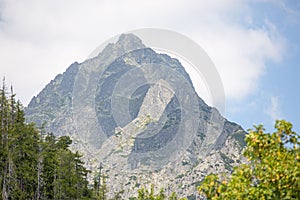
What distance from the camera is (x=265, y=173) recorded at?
1436 cm

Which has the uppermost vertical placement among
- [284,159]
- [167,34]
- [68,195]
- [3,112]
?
[167,34]

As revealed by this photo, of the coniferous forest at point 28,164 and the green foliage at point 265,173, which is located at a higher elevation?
the coniferous forest at point 28,164

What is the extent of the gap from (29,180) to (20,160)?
3.17 metres

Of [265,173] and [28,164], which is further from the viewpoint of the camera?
[28,164]

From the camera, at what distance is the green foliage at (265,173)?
549 inches

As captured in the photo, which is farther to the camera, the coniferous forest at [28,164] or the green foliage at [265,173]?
the coniferous forest at [28,164]

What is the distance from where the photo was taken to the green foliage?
13.9m

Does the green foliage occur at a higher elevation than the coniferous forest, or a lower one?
lower

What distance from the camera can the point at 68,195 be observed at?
67.6 metres

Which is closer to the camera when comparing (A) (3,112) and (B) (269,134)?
(B) (269,134)

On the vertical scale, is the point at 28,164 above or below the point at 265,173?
above

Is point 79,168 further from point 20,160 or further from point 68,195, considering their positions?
point 20,160

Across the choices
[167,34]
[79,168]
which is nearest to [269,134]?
[79,168]

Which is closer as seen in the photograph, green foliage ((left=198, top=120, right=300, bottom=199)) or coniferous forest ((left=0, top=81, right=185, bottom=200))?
green foliage ((left=198, top=120, right=300, bottom=199))
